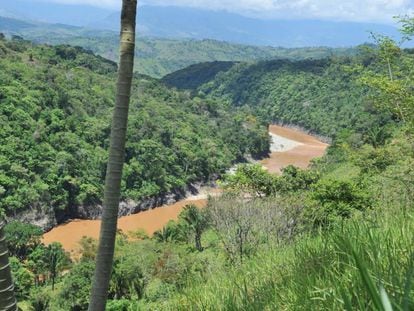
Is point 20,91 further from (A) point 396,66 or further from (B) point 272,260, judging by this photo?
(B) point 272,260

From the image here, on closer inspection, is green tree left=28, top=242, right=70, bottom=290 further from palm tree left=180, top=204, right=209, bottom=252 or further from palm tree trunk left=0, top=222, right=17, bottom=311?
palm tree trunk left=0, top=222, right=17, bottom=311

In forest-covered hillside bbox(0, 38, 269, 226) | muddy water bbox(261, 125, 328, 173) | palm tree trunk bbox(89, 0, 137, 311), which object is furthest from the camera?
muddy water bbox(261, 125, 328, 173)

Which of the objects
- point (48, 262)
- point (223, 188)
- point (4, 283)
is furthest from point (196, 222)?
point (4, 283)

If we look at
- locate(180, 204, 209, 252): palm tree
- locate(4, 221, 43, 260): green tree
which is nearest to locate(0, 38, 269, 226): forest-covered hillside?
locate(4, 221, 43, 260): green tree

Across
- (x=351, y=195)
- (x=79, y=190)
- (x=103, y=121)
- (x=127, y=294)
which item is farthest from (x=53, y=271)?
(x=103, y=121)

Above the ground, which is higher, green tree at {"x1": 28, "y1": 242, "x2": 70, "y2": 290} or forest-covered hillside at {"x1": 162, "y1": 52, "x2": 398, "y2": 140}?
forest-covered hillside at {"x1": 162, "y1": 52, "x2": 398, "y2": 140}

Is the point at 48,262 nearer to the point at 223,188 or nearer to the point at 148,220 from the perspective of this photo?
the point at 223,188
